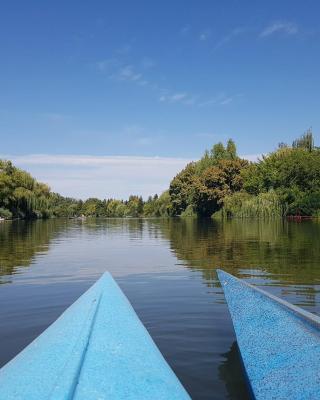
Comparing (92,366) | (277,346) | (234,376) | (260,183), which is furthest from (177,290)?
(260,183)

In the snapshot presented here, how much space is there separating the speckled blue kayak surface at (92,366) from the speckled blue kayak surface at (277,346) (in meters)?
0.78

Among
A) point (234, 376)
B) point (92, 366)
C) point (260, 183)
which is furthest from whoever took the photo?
point (260, 183)

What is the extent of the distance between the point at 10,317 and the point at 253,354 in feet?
15.3

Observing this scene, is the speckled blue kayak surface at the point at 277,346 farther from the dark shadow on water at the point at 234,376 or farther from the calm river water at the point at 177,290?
the calm river water at the point at 177,290

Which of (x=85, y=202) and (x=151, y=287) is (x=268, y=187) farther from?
(x=85, y=202)

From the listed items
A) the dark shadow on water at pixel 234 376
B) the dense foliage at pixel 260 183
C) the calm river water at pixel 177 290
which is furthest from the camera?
the dense foliage at pixel 260 183

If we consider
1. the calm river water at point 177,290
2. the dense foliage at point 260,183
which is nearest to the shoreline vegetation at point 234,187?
the dense foliage at point 260,183

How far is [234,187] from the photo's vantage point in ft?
224

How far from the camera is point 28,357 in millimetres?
3576

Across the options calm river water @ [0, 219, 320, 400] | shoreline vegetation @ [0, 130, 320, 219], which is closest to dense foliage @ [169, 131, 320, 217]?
shoreline vegetation @ [0, 130, 320, 219]

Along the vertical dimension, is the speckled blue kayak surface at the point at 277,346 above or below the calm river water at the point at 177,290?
above

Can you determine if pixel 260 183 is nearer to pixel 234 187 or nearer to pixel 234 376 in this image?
pixel 234 187

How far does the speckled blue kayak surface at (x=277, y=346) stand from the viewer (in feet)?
10.7

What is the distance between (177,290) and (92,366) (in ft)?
20.7
